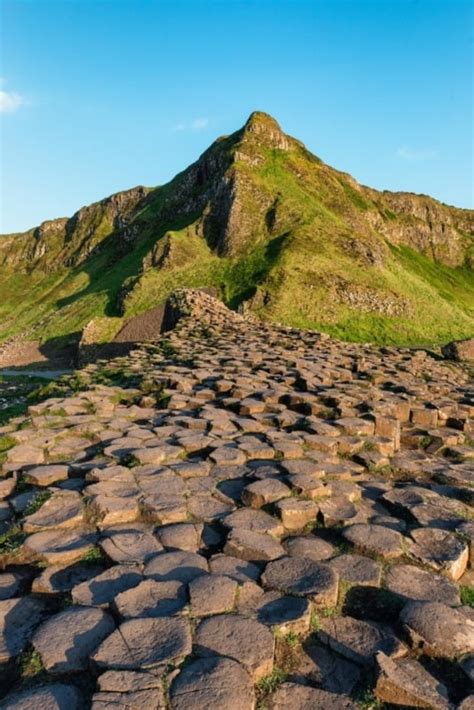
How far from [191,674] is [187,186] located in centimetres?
5788

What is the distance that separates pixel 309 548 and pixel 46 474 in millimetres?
2953

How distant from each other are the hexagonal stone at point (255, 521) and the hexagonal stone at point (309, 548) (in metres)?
0.14

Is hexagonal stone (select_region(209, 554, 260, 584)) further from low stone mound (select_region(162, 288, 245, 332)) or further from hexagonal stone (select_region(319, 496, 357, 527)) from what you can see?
low stone mound (select_region(162, 288, 245, 332))

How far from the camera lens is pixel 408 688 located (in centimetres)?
259

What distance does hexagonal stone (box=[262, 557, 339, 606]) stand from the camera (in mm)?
3301

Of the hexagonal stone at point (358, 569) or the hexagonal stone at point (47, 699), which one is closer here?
the hexagonal stone at point (47, 699)

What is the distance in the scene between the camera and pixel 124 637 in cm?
281

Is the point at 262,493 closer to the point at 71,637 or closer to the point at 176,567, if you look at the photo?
the point at 176,567

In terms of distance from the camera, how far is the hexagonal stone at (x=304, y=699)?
2.54 m

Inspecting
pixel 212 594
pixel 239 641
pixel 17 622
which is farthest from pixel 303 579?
pixel 17 622

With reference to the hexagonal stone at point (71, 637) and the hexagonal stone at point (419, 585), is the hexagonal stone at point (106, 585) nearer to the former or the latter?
the hexagonal stone at point (71, 637)

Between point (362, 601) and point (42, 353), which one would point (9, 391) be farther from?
point (42, 353)

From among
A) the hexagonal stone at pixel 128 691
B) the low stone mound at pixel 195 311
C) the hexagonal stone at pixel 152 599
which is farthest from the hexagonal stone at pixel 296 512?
the low stone mound at pixel 195 311

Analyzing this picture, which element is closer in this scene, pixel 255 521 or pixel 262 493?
pixel 255 521
